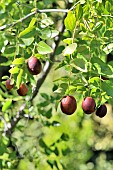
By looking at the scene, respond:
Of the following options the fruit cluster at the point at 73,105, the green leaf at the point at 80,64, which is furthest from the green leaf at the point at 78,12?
the fruit cluster at the point at 73,105

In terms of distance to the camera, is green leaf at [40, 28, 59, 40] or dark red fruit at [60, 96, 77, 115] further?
green leaf at [40, 28, 59, 40]

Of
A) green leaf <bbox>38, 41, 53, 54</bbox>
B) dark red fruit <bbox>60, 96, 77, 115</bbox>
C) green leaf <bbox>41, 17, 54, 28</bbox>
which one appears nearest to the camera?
dark red fruit <bbox>60, 96, 77, 115</bbox>

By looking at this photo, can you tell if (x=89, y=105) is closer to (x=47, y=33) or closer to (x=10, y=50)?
(x=47, y=33)

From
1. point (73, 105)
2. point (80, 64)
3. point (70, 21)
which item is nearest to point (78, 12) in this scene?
point (70, 21)

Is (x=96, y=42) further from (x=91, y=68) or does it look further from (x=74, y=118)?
(x=74, y=118)

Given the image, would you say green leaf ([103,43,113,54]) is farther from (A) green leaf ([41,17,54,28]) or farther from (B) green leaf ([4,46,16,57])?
(B) green leaf ([4,46,16,57])

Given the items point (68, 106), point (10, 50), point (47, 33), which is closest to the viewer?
point (68, 106)

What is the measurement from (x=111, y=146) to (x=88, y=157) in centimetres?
40

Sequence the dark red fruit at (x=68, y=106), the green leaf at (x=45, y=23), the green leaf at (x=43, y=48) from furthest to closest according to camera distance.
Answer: the green leaf at (x=45, y=23) → the green leaf at (x=43, y=48) → the dark red fruit at (x=68, y=106)

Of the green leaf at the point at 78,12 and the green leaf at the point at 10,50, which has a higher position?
the green leaf at the point at 78,12

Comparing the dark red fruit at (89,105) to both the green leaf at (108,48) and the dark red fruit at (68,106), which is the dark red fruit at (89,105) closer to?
the dark red fruit at (68,106)

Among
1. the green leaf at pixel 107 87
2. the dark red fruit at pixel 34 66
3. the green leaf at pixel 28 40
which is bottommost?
the green leaf at pixel 107 87

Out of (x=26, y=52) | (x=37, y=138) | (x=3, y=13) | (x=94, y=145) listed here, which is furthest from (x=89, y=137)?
(x=26, y=52)

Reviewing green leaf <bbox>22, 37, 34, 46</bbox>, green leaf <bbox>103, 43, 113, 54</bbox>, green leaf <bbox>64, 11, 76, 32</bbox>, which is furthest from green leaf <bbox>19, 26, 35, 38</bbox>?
green leaf <bbox>103, 43, 113, 54</bbox>
